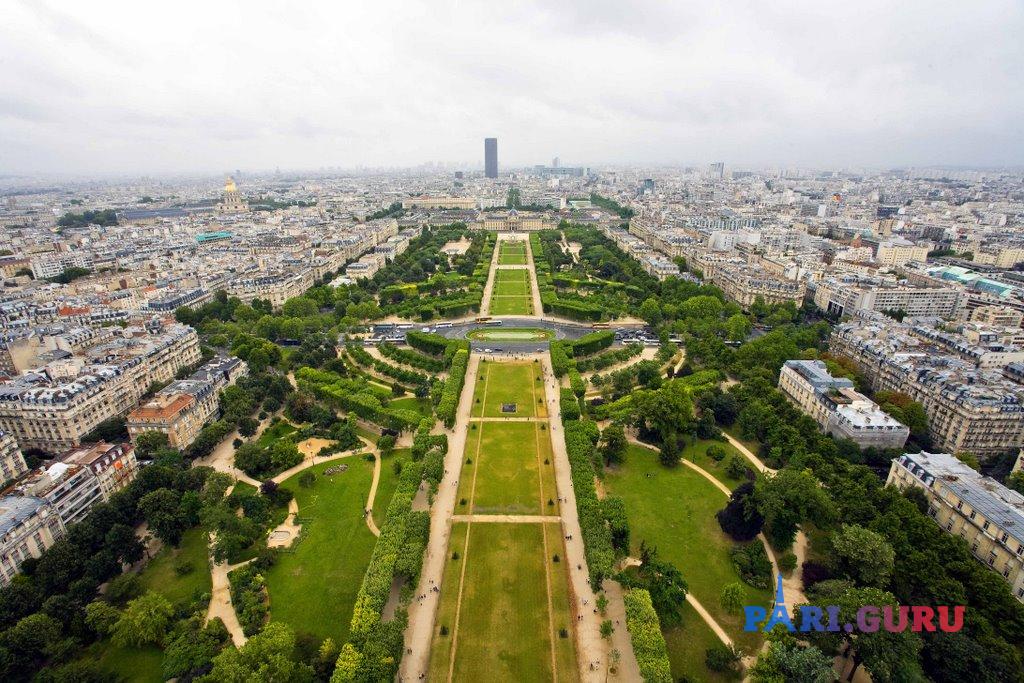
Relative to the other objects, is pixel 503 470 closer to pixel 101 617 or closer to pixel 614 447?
pixel 614 447

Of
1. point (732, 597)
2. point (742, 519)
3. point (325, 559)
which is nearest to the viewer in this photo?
point (732, 597)

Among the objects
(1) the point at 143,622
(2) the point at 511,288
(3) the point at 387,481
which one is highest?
(2) the point at 511,288

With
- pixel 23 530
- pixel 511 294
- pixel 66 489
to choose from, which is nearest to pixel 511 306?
pixel 511 294

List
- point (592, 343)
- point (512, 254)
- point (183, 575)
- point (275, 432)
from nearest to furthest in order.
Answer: point (183, 575)
point (275, 432)
point (592, 343)
point (512, 254)

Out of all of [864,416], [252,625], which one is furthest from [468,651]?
[864,416]

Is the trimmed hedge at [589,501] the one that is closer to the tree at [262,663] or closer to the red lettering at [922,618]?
the tree at [262,663]

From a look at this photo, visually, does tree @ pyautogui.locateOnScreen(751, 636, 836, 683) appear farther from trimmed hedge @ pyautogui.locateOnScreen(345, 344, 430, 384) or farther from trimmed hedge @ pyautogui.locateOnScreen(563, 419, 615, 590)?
trimmed hedge @ pyautogui.locateOnScreen(345, 344, 430, 384)
